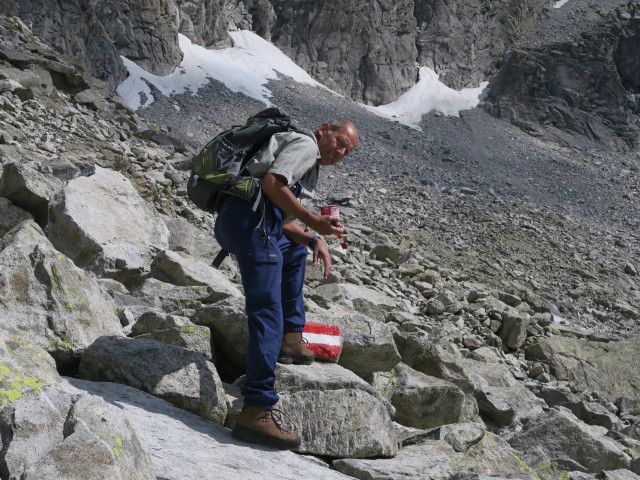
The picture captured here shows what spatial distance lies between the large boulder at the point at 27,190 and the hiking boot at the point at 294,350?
4.55m

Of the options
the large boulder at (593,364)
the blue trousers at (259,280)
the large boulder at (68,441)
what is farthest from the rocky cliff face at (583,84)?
the large boulder at (68,441)

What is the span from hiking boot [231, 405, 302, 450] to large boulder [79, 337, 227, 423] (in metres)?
0.35

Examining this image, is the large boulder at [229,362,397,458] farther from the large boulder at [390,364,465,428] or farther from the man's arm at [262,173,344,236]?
the large boulder at [390,364,465,428]

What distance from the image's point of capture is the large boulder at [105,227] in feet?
23.2

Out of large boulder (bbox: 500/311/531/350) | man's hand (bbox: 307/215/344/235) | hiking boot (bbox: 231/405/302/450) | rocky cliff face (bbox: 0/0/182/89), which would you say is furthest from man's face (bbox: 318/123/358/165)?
rocky cliff face (bbox: 0/0/182/89)

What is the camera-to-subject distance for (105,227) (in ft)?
24.7

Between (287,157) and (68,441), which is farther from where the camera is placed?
(287,157)

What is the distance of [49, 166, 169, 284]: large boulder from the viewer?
7.06 m

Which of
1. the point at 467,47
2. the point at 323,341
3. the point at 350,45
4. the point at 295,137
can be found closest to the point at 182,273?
the point at 323,341

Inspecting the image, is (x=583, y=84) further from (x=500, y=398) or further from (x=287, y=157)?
(x=287, y=157)

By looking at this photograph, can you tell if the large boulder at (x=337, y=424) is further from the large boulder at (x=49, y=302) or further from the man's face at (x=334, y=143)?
the man's face at (x=334, y=143)

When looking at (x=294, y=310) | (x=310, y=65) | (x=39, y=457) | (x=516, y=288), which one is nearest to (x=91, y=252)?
(x=294, y=310)

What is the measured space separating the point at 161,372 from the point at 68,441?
155cm

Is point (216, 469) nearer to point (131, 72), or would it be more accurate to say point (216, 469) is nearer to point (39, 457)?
point (39, 457)
